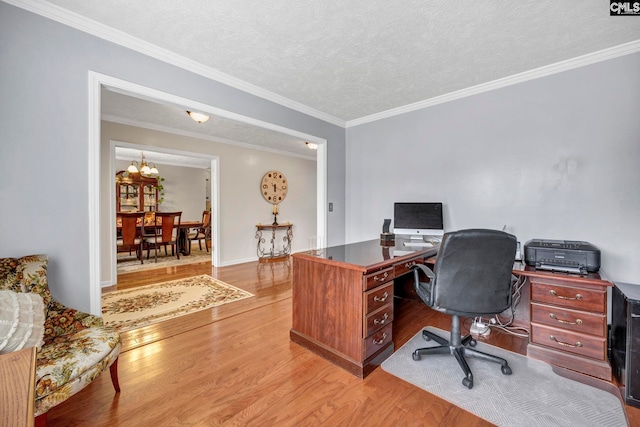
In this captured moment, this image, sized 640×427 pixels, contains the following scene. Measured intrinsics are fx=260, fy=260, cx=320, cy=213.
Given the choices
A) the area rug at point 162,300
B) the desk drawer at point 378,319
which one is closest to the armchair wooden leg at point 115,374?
the area rug at point 162,300

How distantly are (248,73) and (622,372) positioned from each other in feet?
11.9

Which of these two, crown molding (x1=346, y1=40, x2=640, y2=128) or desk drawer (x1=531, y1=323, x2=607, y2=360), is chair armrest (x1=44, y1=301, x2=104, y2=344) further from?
crown molding (x1=346, y1=40, x2=640, y2=128)

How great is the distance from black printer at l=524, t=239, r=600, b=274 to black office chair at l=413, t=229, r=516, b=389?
59cm

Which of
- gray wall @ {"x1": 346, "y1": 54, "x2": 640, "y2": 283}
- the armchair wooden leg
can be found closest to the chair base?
gray wall @ {"x1": 346, "y1": 54, "x2": 640, "y2": 283}

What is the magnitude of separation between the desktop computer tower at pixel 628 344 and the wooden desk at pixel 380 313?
9 cm

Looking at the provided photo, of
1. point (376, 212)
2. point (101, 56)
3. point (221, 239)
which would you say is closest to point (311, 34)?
point (101, 56)

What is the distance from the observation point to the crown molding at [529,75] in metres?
2.11

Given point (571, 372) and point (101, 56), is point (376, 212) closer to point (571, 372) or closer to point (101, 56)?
point (571, 372)

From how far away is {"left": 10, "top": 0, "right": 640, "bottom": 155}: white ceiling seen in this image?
1.68 m

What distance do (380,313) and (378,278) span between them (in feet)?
0.91

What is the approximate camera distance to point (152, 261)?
17.6 ft

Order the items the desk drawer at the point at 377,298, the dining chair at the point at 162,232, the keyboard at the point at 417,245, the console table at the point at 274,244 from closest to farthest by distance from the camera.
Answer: the desk drawer at the point at 377,298, the keyboard at the point at 417,245, the dining chair at the point at 162,232, the console table at the point at 274,244

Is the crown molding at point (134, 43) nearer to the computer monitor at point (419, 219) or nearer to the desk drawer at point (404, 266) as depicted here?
the computer monitor at point (419, 219)

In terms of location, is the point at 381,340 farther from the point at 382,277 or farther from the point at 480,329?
the point at 480,329
